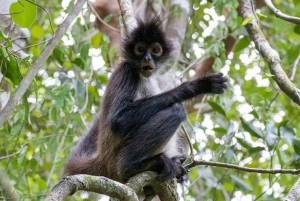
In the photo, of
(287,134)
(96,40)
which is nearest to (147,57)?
(287,134)

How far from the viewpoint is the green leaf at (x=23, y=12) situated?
12.9 feet

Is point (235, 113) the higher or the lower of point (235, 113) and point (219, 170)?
the higher

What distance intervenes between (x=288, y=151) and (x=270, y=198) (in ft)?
8.19

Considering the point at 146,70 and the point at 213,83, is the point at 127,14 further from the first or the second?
the point at 213,83

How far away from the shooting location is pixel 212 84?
5.58 metres

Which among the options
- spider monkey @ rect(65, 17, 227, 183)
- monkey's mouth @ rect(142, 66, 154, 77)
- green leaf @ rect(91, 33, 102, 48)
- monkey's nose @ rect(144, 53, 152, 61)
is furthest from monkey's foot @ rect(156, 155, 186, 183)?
green leaf @ rect(91, 33, 102, 48)

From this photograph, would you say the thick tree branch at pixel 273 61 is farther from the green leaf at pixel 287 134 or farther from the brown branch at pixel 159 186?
the brown branch at pixel 159 186

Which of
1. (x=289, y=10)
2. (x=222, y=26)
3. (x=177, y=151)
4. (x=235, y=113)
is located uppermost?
(x=289, y=10)

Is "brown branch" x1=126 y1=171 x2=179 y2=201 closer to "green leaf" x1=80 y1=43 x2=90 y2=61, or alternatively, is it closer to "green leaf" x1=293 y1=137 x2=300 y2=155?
"green leaf" x1=293 y1=137 x2=300 y2=155

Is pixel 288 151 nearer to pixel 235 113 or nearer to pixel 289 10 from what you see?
pixel 235 113

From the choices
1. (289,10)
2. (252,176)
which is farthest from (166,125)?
(252,176)

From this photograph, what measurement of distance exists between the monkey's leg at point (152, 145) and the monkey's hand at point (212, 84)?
33cm

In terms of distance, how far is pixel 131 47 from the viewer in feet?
20.0

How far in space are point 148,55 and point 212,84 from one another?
2.57ft
